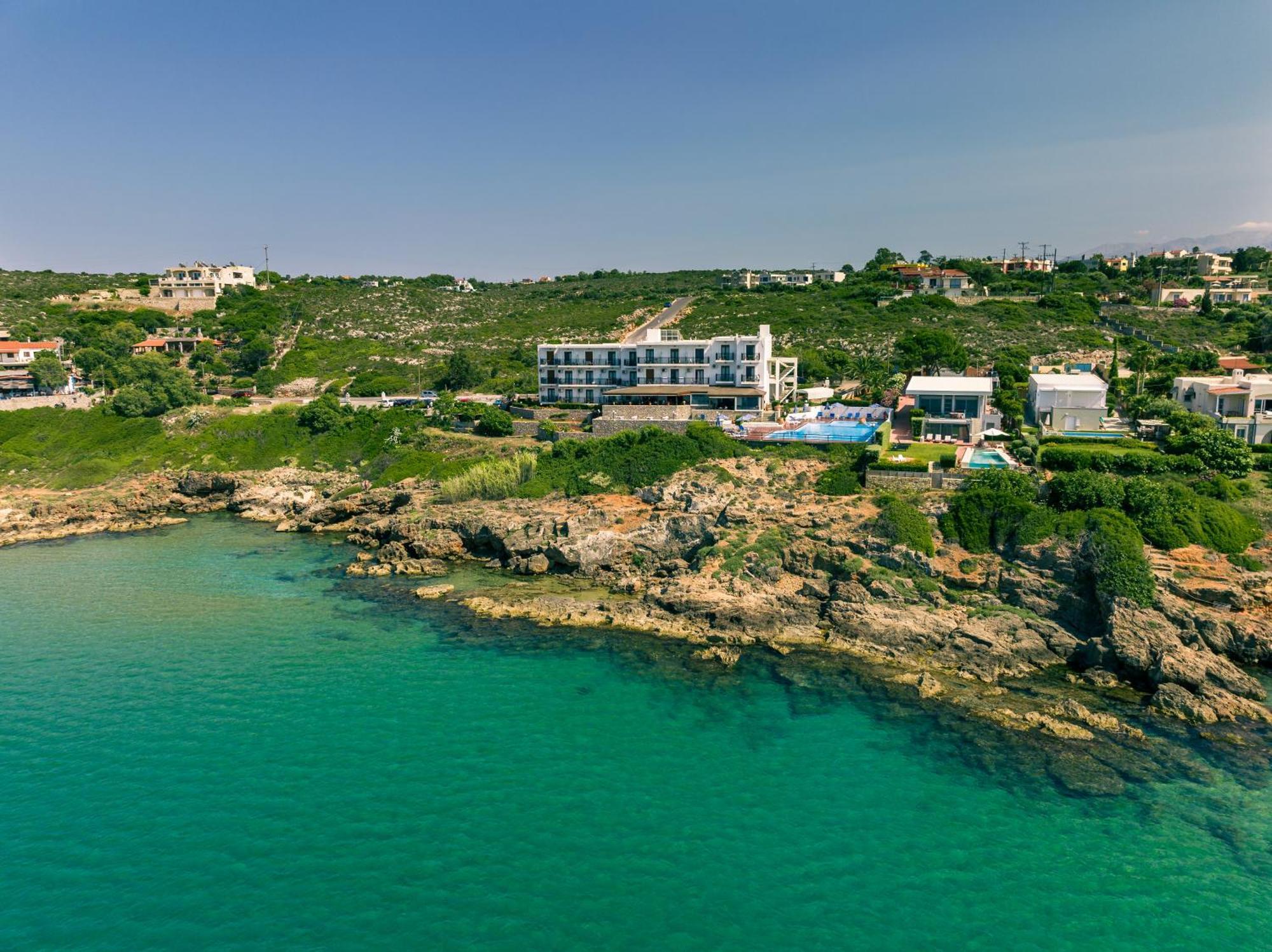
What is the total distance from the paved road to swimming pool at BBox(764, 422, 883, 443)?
41890mm

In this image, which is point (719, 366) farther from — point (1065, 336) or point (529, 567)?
point (1065, 336)

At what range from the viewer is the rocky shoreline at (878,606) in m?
32.5

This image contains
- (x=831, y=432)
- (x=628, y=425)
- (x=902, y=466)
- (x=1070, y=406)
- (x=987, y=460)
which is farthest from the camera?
(x=628, y=425)

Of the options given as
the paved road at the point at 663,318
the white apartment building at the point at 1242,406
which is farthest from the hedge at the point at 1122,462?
the paved road at the point at 663,318

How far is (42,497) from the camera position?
2694 inches

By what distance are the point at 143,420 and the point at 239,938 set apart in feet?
235

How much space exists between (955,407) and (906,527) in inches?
775

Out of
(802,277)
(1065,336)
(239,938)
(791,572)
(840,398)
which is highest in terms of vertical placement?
(802,277)

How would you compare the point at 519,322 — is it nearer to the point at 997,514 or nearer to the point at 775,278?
the point at 775,278

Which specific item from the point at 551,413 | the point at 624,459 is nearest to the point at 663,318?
the point at 551,413

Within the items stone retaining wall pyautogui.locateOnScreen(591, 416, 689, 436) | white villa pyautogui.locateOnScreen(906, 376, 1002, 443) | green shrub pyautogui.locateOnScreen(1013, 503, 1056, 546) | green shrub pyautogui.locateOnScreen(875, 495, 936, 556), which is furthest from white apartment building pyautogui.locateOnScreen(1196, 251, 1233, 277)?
green shrub pyautogui.locateOnScreen(875, 495, 936, 556)

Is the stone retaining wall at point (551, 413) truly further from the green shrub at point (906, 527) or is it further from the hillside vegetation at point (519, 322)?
the green shrub at point (906, 527)

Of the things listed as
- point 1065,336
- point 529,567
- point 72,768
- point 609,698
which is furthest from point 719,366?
point 72,768

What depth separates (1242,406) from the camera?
180ft
